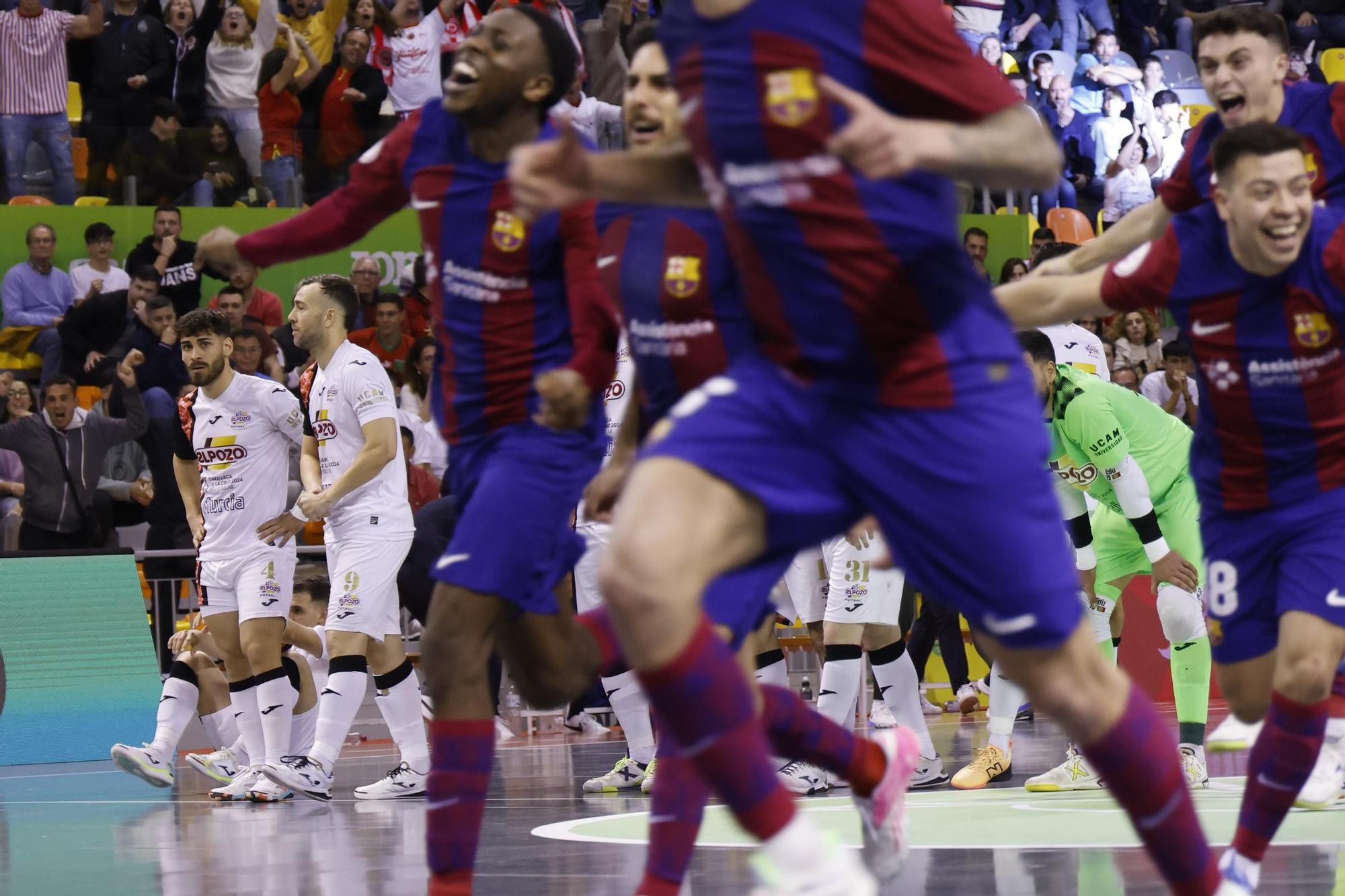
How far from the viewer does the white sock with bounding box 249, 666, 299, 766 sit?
32.6 feet

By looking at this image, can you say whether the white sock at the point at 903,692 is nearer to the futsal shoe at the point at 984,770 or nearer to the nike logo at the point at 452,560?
the futsal shoe at the point at 984,770

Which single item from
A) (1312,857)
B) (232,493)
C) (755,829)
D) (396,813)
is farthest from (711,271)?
(232,493)

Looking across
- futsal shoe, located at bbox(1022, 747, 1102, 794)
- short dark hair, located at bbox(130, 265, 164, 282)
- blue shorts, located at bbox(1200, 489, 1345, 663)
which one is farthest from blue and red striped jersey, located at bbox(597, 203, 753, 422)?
short dark hair, located at bbox(130, 265, 164, 282)

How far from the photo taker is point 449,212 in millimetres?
5293

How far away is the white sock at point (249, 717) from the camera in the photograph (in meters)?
10.3

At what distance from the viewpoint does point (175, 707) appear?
423 inches

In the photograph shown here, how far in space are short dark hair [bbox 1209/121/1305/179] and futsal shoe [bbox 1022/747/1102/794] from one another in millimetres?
3986

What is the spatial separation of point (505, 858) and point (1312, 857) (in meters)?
2.80

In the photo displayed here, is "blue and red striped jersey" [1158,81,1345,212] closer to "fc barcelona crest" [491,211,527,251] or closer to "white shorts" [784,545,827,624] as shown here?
"fc barcelona crest" [491,211,527,251]

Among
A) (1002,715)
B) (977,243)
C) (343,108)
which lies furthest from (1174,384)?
(1002,715)

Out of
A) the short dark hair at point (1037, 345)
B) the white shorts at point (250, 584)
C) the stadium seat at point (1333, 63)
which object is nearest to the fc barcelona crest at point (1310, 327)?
the short dark hair at point (1037, 345)

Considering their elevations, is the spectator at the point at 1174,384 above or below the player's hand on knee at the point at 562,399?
above

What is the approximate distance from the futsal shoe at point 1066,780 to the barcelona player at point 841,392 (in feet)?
16.8

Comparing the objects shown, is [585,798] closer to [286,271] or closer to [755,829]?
[755,829]
